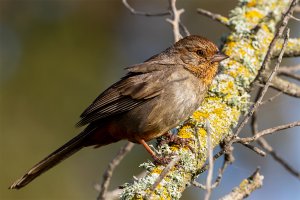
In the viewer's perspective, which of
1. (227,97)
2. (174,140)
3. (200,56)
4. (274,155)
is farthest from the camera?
(200,56)

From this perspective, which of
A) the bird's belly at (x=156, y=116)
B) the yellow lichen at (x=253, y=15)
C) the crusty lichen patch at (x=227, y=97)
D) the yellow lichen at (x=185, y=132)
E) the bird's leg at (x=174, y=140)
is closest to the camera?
the crusty lichen patch at (x=227, y=97)

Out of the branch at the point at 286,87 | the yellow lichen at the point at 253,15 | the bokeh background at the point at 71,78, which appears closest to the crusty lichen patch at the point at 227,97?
the yellow lichen at the point at 253,15

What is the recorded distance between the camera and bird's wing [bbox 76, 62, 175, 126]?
18.4 ft

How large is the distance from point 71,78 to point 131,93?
4696 millimetres

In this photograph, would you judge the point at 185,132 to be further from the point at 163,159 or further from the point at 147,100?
the point at 147,100

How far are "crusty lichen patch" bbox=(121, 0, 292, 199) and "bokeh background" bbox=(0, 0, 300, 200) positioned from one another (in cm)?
272

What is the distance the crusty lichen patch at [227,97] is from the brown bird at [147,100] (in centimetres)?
16

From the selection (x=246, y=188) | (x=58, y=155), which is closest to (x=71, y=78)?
(x=58, y=155)

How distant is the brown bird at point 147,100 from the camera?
545cm

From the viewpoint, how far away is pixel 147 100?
18.5ft

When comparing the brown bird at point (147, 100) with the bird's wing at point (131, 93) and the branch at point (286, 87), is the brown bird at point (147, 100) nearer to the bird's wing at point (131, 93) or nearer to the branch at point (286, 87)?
the bird's wing at point (131, 93)

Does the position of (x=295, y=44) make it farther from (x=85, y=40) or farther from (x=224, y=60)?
(x=85, y=40)

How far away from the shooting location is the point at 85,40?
1074cm

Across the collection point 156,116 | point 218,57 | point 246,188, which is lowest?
point 246,188
